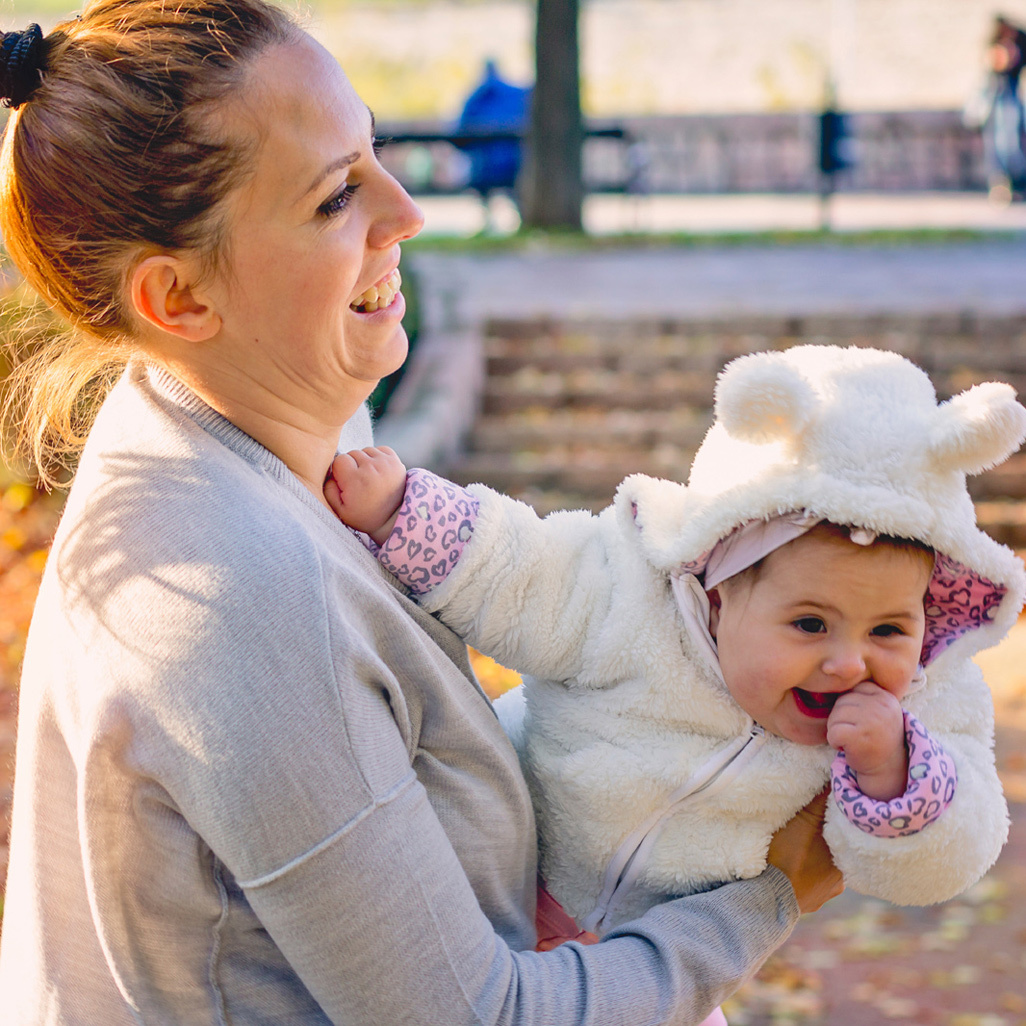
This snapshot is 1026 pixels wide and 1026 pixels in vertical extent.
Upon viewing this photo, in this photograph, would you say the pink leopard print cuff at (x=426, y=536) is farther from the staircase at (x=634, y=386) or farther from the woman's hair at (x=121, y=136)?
the staircase at (x=634, y=386)

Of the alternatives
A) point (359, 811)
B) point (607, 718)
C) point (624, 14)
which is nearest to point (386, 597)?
point (359, 811)

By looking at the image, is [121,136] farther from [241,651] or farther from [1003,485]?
[1003,485]

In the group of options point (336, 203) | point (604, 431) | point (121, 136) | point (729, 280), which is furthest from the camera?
point (729, 280)

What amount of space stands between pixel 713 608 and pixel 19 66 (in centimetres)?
124

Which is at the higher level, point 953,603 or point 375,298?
point 375,298

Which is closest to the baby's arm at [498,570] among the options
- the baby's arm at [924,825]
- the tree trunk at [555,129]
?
the baby's arm at [924,825]

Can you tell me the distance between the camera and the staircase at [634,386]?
7926mm

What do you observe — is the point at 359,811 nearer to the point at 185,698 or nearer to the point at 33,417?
the point at 185,698

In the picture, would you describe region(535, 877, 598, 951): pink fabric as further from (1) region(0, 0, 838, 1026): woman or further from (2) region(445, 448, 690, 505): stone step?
(2) region(445, 448, 690, 505): stone step

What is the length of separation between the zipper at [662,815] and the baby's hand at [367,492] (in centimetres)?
58

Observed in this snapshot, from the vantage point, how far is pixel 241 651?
1344 mm

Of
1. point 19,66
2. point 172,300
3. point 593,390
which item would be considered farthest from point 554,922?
point 593,390

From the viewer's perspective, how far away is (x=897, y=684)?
1730 millimetres

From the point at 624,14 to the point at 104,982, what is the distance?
31295 mm
